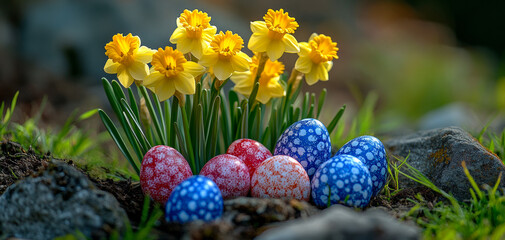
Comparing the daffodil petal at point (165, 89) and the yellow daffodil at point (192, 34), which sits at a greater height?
the yellow daffodil at point (192, 34)

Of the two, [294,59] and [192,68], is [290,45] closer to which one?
[192,68]

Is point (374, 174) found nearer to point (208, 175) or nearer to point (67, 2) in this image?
point (208, 175)

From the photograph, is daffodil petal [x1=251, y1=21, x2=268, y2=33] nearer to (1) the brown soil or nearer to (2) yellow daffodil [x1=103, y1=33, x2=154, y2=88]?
(2) yellow daffodil [x1=103, y1=33, x2=154, y2=88]

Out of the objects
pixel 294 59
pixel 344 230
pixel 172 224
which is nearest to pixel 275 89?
pixel 172 224

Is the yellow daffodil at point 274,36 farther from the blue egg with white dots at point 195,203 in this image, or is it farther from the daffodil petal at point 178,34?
the blue egg with white dots at point 195,203

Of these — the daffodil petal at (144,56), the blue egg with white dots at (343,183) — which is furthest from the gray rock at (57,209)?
the blue egg with white dots at (343,183)

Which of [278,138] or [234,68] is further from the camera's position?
[278,138]

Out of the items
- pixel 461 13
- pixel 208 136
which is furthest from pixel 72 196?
pixel 461 13

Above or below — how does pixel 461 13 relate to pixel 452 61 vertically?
above
